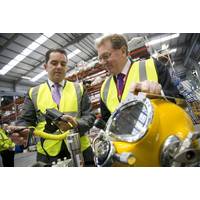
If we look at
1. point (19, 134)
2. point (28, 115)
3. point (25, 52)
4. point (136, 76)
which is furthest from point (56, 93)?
point (25, 52)

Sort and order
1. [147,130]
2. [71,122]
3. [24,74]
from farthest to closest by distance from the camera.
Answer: [24,74], [71,122], [147,130]

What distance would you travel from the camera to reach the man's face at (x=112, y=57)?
74 centimetres

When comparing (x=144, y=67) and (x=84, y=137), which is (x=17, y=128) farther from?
(x=144, y=67)

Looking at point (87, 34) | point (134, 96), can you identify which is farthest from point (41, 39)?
point (134, 96)

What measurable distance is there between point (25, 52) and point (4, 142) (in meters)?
0.64

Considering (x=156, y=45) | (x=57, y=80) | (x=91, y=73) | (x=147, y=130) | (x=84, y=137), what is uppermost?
(x=156, y=45)

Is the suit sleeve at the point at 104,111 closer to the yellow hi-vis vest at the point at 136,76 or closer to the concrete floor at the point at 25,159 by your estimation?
the yellow hi-vis vest at the point at 136,76

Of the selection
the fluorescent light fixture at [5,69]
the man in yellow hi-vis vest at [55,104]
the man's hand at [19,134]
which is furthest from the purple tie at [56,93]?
the fluorescent light fixture at [5,69]

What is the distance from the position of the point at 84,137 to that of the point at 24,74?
574mm

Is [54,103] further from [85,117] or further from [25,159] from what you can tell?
[25,159]

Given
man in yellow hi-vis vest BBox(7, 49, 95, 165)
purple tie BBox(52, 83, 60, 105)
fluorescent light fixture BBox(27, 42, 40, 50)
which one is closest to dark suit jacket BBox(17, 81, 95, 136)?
man in yellow hi-vis vest BBox(7, 49, 95, 165)

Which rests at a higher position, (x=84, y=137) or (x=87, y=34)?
(x=87, y=34)

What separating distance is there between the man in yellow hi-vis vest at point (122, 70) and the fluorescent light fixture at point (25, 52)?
Result: 441mm

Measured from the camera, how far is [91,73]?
214 cm
